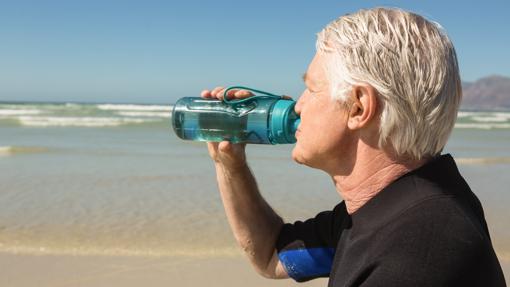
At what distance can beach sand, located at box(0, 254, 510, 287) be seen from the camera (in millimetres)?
3820

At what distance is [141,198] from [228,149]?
15.3 feet

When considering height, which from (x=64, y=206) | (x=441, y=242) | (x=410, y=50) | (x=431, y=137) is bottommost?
(x=64, y=206)

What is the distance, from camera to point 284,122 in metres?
1.60

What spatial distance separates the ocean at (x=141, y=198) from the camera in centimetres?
461

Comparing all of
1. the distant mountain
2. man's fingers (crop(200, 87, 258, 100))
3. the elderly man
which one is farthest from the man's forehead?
the distant mountain

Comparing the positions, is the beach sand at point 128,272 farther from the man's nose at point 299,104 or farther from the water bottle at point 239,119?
the man's nose at point 299,104

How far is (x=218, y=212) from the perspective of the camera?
5672 mm

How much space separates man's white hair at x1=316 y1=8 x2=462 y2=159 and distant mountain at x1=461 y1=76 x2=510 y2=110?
166507 millimetres

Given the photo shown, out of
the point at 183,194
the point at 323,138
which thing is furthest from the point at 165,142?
the point at 323,138

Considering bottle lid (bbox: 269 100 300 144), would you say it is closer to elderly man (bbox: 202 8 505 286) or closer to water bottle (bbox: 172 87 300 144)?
water bottle (bbox: 172 87 300 144)

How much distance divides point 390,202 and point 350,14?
47 cm

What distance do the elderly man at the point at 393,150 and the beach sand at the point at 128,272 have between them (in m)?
2.62

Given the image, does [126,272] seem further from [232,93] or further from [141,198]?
[232,93]

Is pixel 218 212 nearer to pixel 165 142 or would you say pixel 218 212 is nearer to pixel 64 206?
pixel 64 206
